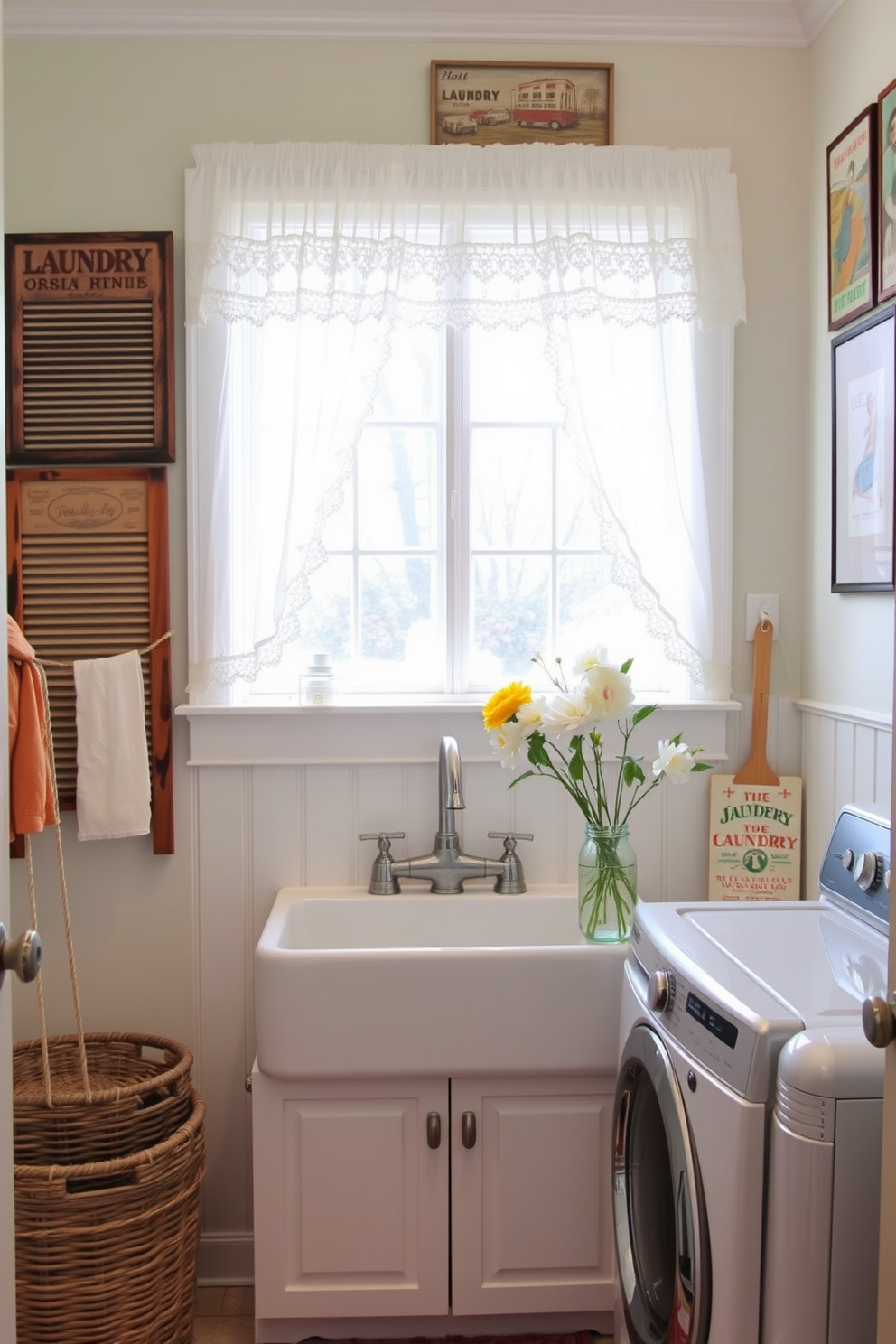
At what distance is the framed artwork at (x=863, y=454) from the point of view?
202 cm

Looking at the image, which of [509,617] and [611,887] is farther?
[509,617]

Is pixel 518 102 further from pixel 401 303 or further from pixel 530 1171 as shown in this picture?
pixel 530 1171

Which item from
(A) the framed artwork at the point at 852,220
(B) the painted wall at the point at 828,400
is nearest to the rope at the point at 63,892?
(B) the painted wall at the point at 828,400

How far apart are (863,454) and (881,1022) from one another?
52.2 inches

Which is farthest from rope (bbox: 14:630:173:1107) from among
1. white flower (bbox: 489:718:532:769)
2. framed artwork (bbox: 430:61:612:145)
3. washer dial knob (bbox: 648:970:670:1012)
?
framed artwork (bbox: 430:61:612:145)

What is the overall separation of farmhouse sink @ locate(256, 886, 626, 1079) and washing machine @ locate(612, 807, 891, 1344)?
190 millimetres

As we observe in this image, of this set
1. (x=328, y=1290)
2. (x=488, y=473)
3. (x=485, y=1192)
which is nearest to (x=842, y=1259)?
(x=485, y=1192)

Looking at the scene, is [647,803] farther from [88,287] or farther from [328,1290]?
Answer: [88,287]

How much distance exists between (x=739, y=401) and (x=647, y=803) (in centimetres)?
89

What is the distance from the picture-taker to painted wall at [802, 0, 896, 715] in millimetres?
2074

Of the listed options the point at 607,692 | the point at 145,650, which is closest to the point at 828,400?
the point at 607,692

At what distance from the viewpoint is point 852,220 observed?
2146mm

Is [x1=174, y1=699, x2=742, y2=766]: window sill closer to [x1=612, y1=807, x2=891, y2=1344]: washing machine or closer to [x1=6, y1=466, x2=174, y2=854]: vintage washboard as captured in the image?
[x1=6, y1=466, x2=174, y2=854]: vintage washboard

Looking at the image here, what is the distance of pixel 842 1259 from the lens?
1.28 m
